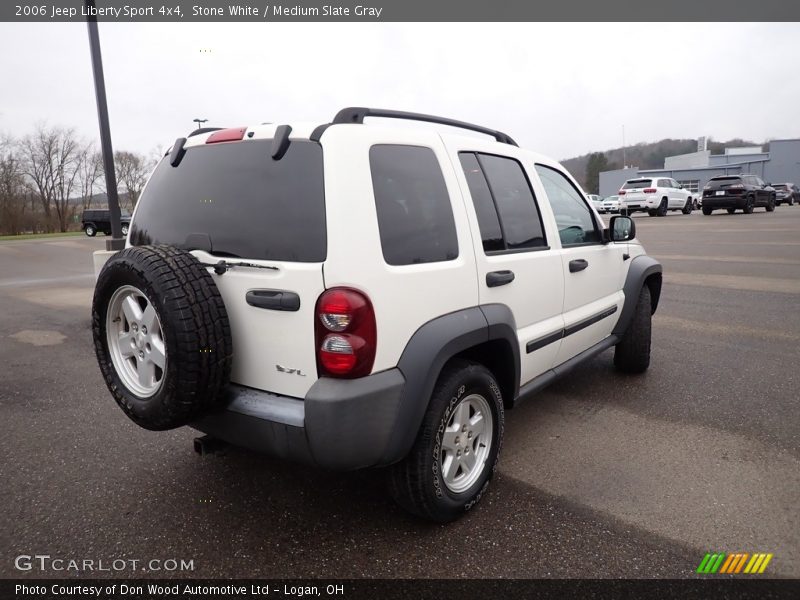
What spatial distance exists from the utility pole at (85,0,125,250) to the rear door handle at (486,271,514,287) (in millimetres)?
7118

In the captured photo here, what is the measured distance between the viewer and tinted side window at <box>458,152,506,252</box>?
2.87m

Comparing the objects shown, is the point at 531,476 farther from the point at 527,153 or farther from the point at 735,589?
the point at 527,153

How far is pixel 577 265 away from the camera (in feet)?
12.0

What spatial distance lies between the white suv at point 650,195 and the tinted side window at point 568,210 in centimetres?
2452

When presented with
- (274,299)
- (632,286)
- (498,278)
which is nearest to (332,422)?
(274,299)

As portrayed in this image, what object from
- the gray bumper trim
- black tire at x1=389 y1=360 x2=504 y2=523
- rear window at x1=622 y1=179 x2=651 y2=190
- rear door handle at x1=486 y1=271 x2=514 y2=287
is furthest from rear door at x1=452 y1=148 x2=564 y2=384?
rear window at x1=622 y1=179 x2=651 y2=190

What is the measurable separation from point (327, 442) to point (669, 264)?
1130 centimetres

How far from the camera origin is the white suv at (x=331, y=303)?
7.27 feet

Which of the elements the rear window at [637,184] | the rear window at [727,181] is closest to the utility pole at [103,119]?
the rear window at [637,184]

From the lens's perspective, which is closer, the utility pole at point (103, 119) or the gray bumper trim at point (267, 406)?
the gray bumper trim at point (267, 406)

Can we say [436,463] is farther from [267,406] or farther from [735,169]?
[735,169]

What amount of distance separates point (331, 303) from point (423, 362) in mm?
493

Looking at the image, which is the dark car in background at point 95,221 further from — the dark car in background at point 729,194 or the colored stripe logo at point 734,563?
the colored stripe logo at point 734,563

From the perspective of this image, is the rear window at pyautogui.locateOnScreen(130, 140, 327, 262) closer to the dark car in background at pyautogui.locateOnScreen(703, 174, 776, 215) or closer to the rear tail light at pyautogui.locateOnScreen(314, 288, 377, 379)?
the rear tail light at pyautogui.locateOnScreen(314, 288, 377, 379)
